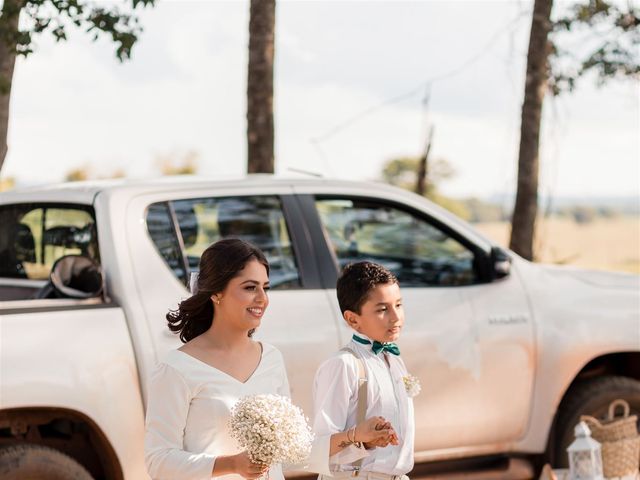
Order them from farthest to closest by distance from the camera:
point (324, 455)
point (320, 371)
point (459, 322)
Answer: point (459, 322)
point (320, 371)
point (324, 455)

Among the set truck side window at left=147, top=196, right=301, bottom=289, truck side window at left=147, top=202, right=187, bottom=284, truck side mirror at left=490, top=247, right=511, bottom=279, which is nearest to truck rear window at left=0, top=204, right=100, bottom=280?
truck side window at left=147, top=202, right=187, bottom=284

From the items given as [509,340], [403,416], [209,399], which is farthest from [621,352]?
[209,399]

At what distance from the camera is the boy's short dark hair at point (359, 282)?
394cm

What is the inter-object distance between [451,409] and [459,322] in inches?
17.0

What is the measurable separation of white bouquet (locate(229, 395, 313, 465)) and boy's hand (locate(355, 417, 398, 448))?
29 centimetres

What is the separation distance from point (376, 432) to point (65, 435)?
6.26 ft

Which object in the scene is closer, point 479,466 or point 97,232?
point 97,232

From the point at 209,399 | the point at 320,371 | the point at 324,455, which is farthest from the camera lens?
the point at 320,371

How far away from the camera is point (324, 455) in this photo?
3.66 meters

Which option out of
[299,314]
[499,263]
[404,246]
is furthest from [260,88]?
[299,314]

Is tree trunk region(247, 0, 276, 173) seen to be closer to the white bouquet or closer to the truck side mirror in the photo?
the truck side mirror

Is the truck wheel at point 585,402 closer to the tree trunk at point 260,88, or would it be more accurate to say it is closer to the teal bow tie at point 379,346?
the teal bow tie at point 379,346

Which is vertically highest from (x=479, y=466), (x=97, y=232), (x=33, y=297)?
(x=97, y=232)

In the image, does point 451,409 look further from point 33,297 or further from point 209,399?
point 209,399
